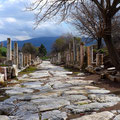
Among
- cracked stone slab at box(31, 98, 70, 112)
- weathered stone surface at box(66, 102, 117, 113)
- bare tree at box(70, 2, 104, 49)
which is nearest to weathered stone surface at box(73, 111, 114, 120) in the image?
weathered stone surface at box(66, 102, 117, 113)

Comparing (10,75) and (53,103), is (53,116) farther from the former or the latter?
(10,75)

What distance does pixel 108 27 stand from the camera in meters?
5.43

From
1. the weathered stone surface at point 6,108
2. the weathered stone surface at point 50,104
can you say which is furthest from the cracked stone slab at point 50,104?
the weathered stone surface at point 6,108

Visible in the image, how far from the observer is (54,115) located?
116 inches

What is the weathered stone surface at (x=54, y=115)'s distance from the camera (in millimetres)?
2830

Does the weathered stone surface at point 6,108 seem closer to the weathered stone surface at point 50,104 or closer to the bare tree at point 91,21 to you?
the weathered stone surface at point 50,104

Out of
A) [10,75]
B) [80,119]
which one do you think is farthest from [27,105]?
[10,75]

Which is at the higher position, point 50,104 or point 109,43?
point 109,43

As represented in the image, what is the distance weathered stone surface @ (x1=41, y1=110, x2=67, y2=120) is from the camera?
283cm

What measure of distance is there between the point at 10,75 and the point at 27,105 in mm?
5404

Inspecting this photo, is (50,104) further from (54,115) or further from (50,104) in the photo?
(54,115)

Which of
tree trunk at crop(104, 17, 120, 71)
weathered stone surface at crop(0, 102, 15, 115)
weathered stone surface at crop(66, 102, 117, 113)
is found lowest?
weathered stone surface at crop(0, 102, 15, 115)

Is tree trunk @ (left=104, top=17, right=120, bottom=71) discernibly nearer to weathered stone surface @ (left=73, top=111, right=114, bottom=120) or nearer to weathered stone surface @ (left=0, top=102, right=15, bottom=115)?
weathered stone surface @ (left=73, top=111, right=114, bottom=120)

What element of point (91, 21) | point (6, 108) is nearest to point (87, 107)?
point (6, 108)
